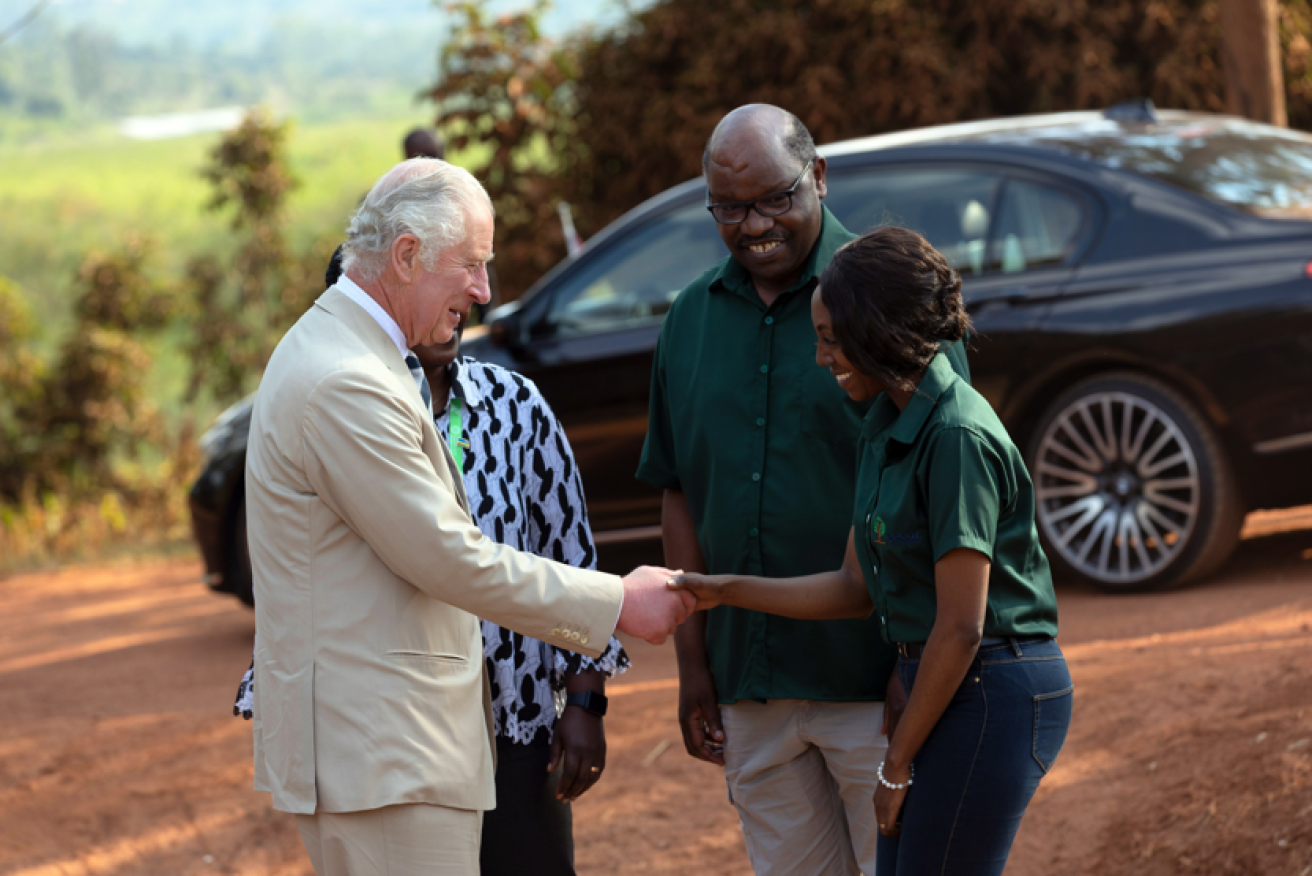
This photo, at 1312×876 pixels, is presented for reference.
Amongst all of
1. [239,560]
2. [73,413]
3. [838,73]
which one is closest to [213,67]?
[73,413]

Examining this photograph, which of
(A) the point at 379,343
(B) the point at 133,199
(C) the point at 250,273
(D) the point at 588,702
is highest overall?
(A) the point at 379,343

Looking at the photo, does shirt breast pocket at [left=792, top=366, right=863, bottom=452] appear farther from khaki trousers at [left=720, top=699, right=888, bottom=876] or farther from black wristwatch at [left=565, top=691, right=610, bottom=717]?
black wristwatch at [left=565, top=691, right=610, bottom=717]

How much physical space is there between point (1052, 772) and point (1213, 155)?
3.16m

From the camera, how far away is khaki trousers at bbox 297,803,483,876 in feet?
8.30

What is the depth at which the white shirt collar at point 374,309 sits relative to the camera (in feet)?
8.62

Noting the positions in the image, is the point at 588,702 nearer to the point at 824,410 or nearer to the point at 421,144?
the point at 824,410

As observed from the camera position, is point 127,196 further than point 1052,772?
Yes

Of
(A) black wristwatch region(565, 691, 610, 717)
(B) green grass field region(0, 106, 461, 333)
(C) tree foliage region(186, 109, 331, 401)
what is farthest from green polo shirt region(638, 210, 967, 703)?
(B) green grass field region(0, 106, 461, 333)

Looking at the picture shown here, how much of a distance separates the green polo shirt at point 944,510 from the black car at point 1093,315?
3.49 meters

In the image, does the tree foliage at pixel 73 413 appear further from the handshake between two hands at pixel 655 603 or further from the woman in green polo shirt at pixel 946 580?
the woman in green polo shirt at pixel 946 580

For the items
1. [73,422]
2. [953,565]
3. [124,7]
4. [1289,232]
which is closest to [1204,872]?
[953,565]

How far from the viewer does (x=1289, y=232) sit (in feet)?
19.0

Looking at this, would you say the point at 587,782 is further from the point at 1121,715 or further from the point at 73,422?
the point at 73,422

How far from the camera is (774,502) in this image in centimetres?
303
